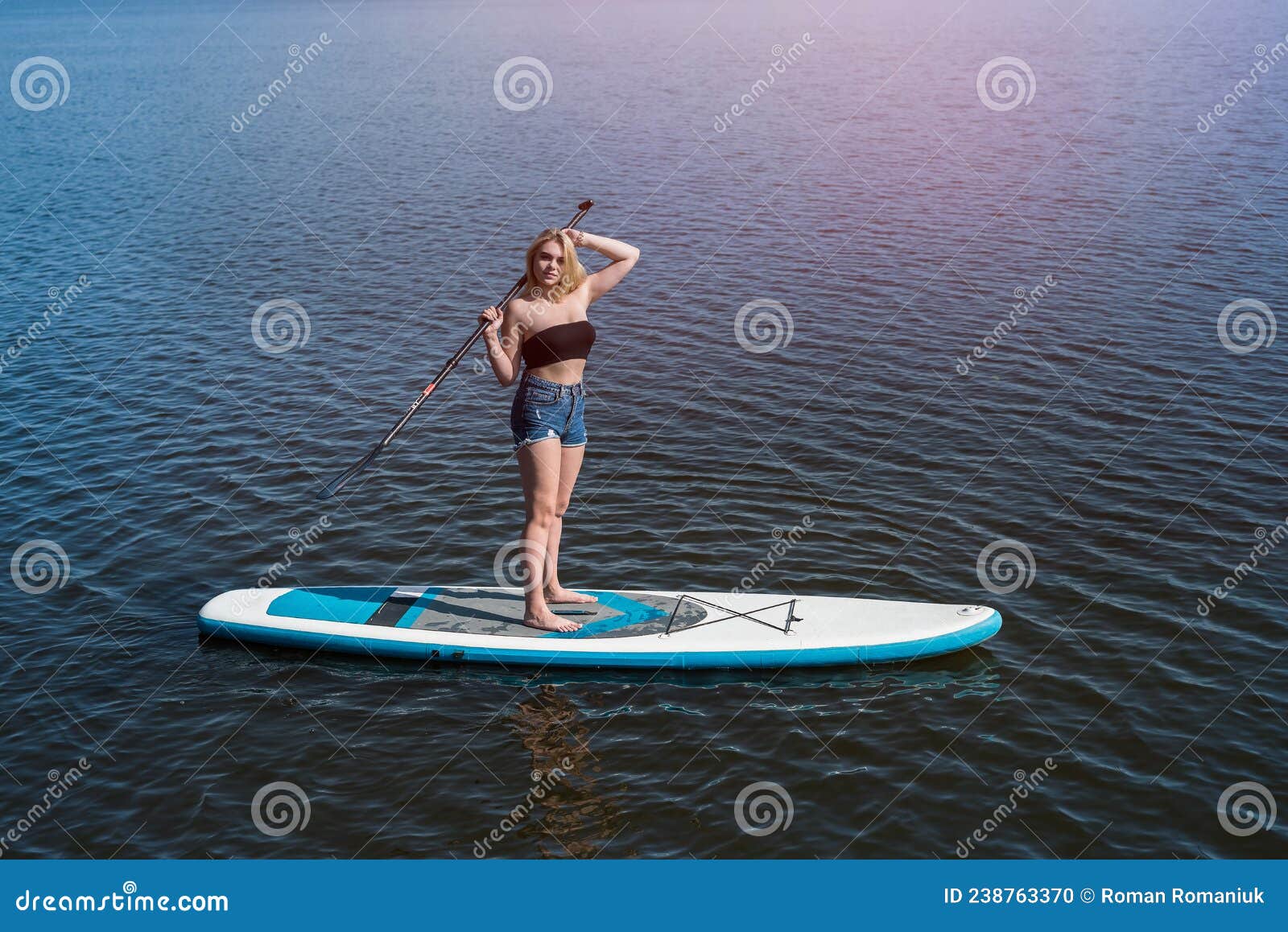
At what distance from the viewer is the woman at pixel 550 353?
29.4 feet

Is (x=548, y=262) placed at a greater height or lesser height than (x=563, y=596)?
greater

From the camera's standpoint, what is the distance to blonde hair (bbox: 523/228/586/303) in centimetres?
891

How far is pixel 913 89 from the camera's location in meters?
37.8

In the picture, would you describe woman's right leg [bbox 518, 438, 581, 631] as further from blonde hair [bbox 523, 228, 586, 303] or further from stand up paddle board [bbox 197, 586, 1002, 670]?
blonde hair [bbox 523, 228, 586, 303]

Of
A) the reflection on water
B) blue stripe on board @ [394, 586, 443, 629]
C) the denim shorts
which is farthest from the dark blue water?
the denim shorts

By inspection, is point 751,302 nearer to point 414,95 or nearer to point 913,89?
point 913,89

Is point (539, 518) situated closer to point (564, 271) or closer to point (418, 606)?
point (418, 606)

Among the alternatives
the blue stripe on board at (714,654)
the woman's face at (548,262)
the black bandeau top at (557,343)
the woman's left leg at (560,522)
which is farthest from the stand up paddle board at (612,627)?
the woman's face at (548,262)

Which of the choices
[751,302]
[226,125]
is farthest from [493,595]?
[226,125]

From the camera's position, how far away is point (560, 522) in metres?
10.4

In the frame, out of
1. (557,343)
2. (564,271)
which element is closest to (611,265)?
(564,271)

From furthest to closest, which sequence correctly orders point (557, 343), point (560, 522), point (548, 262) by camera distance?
point (560, 522) → point (557, 343) → point (548, 262)

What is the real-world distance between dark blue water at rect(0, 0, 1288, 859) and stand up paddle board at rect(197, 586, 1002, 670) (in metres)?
0.23

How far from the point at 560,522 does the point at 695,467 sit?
14.9 ft
